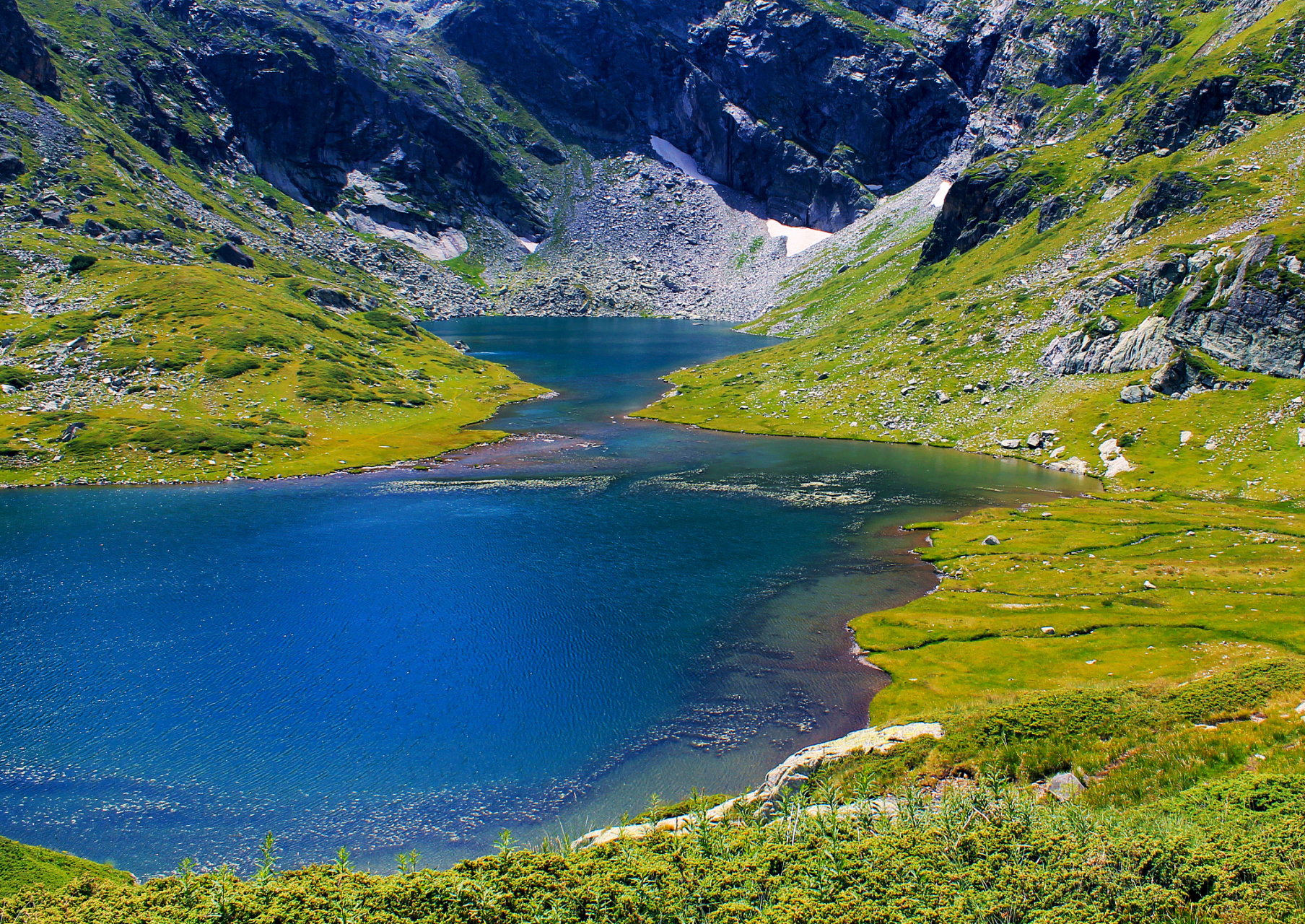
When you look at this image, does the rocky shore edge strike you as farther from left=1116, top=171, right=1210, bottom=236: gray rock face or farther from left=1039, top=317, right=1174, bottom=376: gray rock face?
left=1116, top=171, right=1210, bottom=236: gray rock face

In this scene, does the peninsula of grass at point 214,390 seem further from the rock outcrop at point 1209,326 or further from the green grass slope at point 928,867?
the rock outcrop at point 1209,326

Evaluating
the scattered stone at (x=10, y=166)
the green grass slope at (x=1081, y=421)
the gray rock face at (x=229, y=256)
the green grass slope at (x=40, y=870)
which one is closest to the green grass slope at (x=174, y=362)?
the gray rock face at (x=229, y=256)

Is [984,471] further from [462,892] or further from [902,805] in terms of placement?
[462,892]

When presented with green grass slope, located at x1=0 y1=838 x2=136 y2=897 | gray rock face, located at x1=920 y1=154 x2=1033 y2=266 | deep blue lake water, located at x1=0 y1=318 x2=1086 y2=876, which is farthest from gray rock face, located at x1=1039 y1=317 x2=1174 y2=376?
green grass slope, located at x1=0 y1=838 x2=136 y2=897

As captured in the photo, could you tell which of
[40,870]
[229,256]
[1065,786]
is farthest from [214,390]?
[1065,786]

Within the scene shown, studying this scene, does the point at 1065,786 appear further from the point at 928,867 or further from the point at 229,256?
the point at 229,256

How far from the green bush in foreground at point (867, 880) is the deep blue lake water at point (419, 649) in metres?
12.3

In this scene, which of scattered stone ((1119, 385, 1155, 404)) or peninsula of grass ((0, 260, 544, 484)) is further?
scattered stone ((1119, 385, 1155, 404))

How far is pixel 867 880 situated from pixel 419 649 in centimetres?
3805

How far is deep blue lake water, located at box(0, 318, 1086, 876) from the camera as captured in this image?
110 ft

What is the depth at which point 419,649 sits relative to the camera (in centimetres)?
4931

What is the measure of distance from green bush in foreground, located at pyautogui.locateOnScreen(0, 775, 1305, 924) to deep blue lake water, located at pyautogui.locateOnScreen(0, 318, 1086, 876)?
12.3m

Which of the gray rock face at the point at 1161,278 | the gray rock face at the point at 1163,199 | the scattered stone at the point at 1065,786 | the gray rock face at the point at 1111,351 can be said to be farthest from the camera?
the gray rock face at the point at 1163,199

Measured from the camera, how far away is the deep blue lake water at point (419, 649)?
110ft
